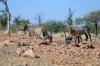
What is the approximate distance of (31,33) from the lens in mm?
31312

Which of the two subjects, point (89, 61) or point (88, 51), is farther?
point (88, 51)

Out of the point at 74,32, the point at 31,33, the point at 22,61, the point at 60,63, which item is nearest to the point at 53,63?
the point at 60,63

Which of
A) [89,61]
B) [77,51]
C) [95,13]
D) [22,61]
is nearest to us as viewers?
[22,61]

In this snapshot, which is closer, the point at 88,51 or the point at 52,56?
the point at 52,56

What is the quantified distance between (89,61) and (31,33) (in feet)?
53.3

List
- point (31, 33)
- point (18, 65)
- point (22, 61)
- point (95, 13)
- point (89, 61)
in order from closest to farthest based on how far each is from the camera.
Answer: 1. point (18, 65)
2. point (22, 61)
3. point (89, 61)
4. point (31, 33)
5. point (95, 13)

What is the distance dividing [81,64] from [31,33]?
682 inches

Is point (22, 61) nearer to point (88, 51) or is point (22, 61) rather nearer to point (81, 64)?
point (81, 64)

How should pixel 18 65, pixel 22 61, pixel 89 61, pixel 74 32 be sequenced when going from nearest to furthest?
pixel 18 65, pixel 22 61, pixel 89 61, pixel 74 32

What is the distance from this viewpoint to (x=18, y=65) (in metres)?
12.5

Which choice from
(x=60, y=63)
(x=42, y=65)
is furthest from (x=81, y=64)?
(x=42, y=65)

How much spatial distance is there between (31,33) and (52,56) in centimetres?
1540

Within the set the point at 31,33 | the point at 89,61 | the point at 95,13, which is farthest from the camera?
the point at 95,13

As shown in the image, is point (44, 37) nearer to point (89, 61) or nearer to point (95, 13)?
point (89, 61)
